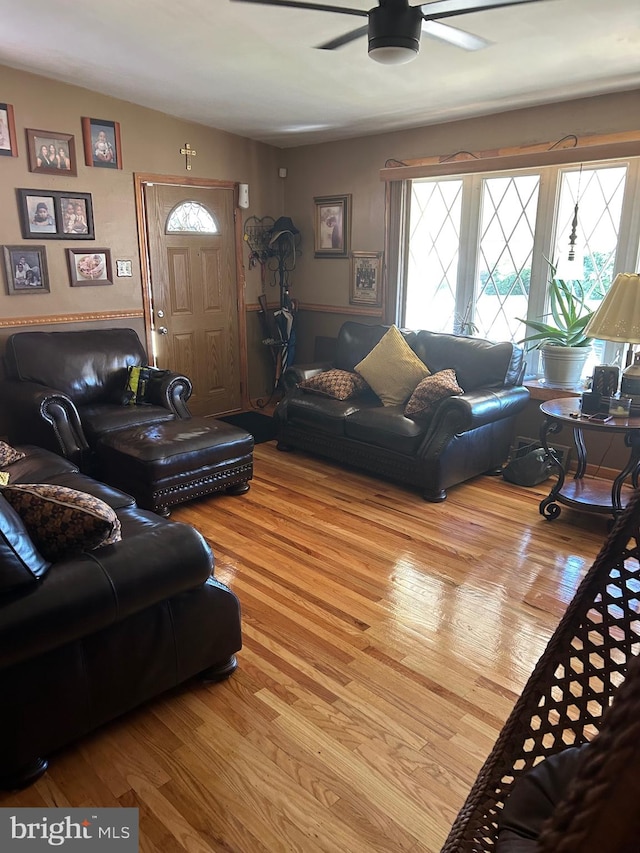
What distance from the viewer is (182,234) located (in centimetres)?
528

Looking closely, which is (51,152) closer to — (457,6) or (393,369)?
(393,369)

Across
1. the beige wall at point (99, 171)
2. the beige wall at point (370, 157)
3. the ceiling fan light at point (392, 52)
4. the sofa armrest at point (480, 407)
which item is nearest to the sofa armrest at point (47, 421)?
the beige wall at point (99, 171)

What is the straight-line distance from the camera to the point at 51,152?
A: 4.39 meters

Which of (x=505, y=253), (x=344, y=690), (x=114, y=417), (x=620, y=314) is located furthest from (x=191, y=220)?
(x=344, y=690)

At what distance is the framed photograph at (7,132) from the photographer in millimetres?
4129

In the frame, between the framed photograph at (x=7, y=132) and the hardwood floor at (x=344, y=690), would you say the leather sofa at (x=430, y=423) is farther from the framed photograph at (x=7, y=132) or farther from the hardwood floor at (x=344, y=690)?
the framed photograph at (x=7, y=132)

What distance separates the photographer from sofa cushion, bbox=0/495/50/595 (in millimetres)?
1684

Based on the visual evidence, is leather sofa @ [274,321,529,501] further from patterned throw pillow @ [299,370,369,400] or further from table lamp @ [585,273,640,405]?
table lamp @ [585,273,640,405]

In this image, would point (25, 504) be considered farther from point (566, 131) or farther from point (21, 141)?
point (566, 131)

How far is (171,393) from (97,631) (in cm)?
267

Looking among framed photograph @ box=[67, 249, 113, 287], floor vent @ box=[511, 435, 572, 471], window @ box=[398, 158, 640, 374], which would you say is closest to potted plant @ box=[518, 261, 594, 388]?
window @ box=[398, 158, 640, 374]

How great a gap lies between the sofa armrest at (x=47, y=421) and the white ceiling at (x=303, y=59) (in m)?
2.04

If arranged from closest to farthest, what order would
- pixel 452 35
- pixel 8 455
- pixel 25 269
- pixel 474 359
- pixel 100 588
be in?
pixel 100 588, pixel 452 35, pixel 8 455, pixel 474 359, pixel 25 269

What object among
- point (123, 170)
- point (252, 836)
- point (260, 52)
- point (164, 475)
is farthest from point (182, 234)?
point (252, 836)
